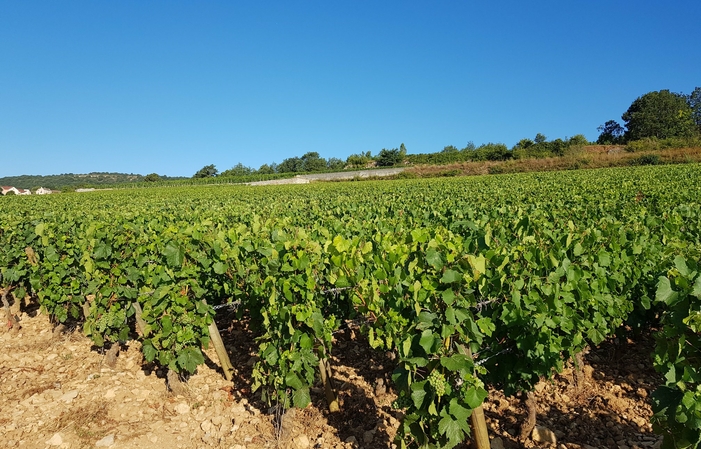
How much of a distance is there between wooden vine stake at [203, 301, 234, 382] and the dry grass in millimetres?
54452

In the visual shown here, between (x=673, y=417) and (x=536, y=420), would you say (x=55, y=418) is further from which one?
(x=673, y=417)

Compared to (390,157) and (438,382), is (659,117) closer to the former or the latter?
(390,157)

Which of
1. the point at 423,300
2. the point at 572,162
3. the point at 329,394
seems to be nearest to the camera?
the point at 423,300

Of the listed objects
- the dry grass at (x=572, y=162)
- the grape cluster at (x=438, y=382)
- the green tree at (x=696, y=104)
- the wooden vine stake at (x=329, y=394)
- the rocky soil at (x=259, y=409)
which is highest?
the green tree at (x=696, y=104)

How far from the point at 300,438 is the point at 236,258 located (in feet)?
5.91

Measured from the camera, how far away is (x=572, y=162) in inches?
2060

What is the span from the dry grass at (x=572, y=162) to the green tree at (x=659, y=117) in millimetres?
25654

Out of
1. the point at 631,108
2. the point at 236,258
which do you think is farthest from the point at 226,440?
Answer: the point at 631,108

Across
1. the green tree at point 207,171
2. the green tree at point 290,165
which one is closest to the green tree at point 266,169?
the green tree at point 290,165

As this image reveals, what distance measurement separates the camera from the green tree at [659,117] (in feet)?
258

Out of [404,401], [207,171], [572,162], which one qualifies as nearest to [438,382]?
[404,401]

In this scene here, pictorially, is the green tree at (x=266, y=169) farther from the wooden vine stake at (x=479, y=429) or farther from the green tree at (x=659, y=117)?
the wooden vine stake at (x=479, y=429)

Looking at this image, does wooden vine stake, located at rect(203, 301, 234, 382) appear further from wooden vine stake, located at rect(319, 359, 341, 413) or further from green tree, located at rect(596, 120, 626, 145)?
green tree, located at rect(596, 120, 626, 145)

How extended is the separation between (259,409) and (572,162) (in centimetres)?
5655
